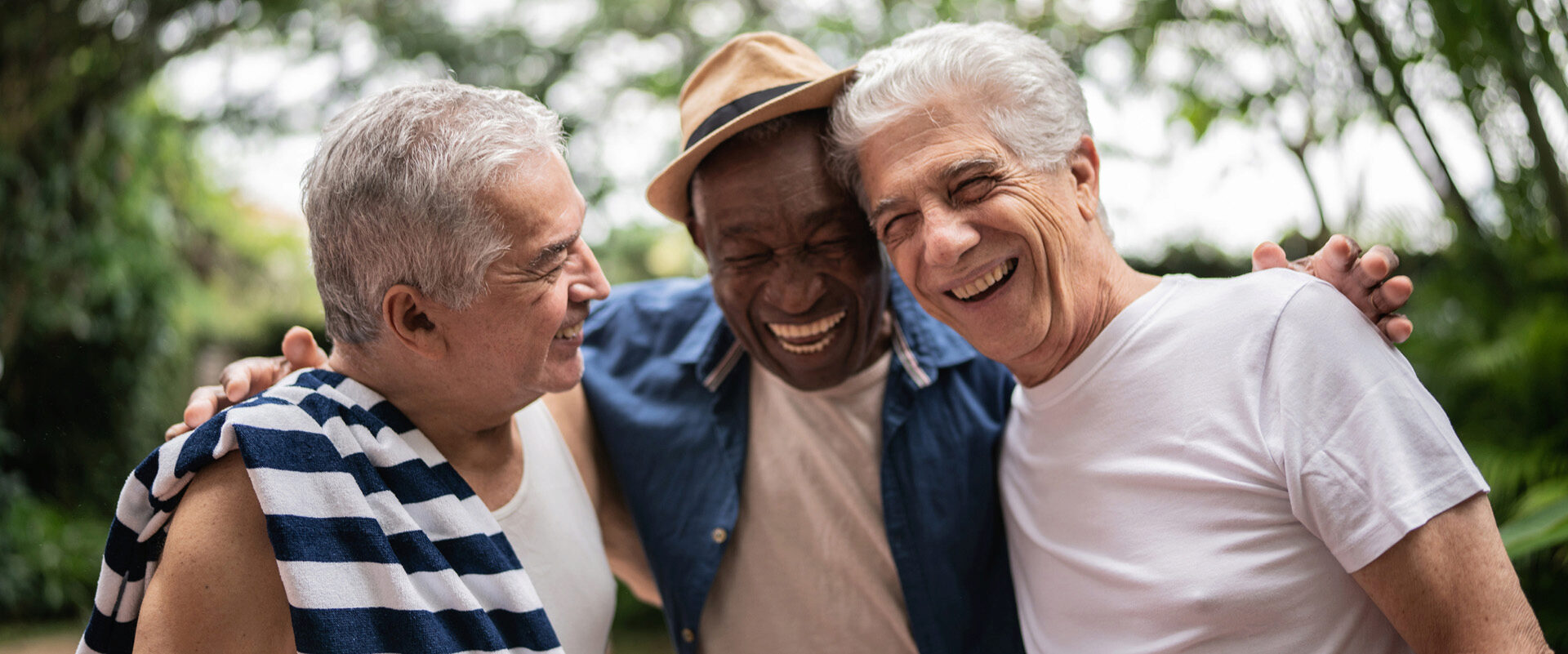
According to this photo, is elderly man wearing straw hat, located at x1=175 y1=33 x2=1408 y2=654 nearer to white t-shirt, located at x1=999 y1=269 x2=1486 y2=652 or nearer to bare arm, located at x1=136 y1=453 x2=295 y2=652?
white t-shirt, located at x1=999 y1=269 x2=1486 y2=652

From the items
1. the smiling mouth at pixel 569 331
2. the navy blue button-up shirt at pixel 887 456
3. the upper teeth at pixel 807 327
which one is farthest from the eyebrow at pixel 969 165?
the smiling mouth at pixel 569 331

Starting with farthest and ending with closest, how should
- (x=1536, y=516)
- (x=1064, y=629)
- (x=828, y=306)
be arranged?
(x=1536, y=516), (x=828, y=306), (x=1064, y=629)

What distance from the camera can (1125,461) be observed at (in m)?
1.71

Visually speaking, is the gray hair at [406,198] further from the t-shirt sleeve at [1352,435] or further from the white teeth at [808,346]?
the t-shirt sleeve at [1352,435]

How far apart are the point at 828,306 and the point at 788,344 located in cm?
12

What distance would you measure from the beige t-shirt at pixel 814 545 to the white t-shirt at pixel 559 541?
0.96ft

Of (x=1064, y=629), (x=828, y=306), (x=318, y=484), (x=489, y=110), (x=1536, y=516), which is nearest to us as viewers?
(x=318, y=484)

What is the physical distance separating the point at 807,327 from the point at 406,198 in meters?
0.83

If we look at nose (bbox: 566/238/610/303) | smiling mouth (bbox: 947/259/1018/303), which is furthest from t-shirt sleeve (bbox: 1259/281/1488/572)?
nose (bbox: 566/238/610/303)

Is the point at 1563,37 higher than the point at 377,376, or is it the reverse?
the point at 377,376

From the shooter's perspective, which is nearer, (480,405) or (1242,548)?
(1242,548)

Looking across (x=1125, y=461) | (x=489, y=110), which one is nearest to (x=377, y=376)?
(x=489, y=110)

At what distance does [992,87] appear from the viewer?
69.4 inches

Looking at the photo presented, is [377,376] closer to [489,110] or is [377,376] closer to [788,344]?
[489,110]
